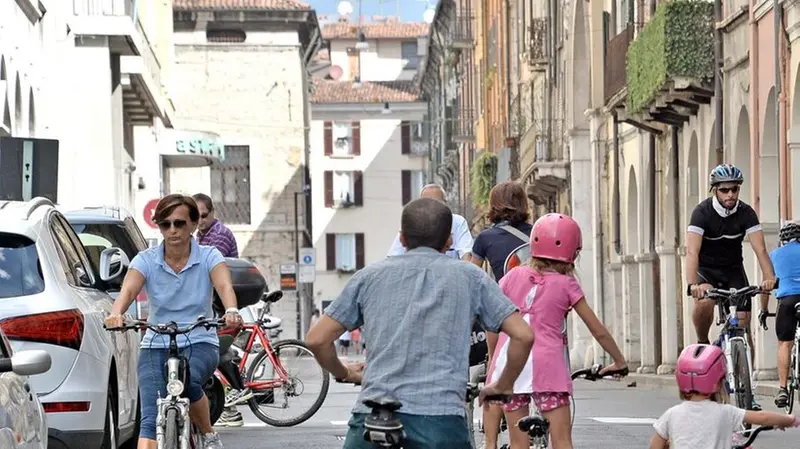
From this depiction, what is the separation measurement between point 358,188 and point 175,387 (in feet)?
307

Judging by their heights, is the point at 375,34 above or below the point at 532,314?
above

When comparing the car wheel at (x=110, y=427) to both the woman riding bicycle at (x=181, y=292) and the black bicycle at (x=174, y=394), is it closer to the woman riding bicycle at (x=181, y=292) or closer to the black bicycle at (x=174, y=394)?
the woman riding bicycle at (x=181, y=292)

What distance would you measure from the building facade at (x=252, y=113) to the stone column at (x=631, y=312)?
35.5m

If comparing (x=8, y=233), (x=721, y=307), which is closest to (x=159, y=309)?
(x=8, y=233)

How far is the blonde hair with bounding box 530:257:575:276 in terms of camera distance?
990 cm

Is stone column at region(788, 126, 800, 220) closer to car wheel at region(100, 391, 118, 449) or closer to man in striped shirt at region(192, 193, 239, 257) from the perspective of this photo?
man in striped shirt at region(192, 193, 239, 257)

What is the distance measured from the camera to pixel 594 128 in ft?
137

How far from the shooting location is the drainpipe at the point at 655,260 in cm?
3553

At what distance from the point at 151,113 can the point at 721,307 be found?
33.7 metres

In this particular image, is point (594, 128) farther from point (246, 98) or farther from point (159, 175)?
point (246, 98)

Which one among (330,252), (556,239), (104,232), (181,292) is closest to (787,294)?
(104,232)

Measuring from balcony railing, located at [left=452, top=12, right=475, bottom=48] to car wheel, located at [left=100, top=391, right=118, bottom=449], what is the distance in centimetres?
5950

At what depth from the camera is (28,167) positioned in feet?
66.9

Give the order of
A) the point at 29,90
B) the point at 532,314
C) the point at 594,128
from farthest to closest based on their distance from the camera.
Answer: the point at 594,128 < the point at 29,90 < the point at 532,314
